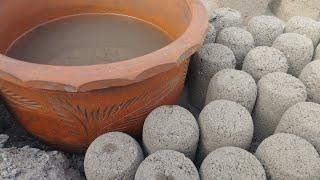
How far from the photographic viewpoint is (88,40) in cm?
188

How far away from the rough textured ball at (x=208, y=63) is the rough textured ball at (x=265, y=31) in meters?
0.29

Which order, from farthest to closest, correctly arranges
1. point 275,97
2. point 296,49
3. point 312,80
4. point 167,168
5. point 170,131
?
point 296,49 → point 312,80 → point 275,97 → point 170,131 → point 167,168

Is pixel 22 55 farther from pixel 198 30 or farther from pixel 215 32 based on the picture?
pixel 215 32

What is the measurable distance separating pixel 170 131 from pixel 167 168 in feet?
0.55

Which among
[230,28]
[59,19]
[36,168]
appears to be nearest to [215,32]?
[230,28]

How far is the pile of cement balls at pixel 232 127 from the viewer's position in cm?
132

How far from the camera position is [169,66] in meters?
1.38

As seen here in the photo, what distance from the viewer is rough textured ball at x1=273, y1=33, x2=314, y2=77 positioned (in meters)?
1.84

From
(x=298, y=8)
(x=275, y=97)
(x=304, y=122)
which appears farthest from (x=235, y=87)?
(x=298, y=8)

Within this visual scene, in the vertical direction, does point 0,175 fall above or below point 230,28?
below

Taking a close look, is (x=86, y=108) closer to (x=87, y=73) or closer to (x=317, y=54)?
(x=87, y=73)

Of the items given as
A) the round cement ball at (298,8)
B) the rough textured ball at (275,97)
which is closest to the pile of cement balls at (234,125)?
the rough textured ball at (275,97)

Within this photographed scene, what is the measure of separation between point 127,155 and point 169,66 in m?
0.36

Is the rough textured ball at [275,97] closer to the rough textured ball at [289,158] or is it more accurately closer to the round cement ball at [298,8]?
the rough textured ball at [289,158]
